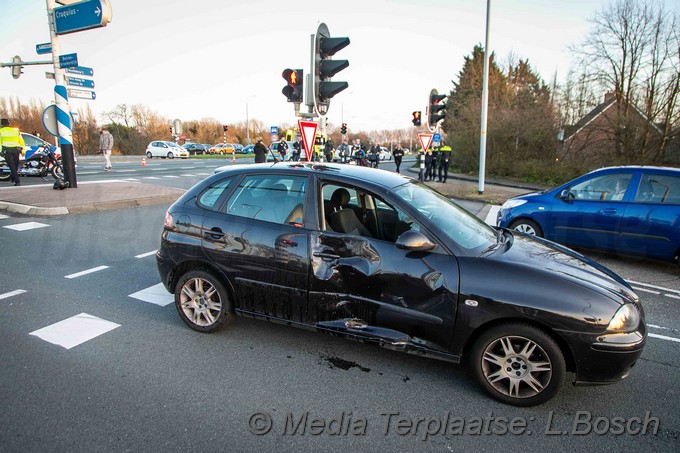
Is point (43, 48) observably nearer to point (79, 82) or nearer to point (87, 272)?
point (79, 82)

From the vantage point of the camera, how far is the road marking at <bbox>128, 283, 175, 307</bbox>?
451 cm

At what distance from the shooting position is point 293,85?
802 centimetres

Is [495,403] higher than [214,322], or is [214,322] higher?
[214,322]

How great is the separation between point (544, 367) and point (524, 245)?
1.08m

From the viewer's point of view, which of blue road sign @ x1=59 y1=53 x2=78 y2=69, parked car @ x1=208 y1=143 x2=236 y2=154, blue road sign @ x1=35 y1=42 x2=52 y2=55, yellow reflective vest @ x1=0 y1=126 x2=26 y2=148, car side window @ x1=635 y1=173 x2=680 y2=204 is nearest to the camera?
car side window @ x1=635 y1=173 x2=680 y2=204

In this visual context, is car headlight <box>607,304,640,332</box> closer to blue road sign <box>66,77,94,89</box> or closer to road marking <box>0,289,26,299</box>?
road marking <box>0,289,26,299</box>

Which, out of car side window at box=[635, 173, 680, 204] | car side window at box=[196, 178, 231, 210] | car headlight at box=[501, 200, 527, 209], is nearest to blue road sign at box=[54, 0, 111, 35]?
car side window at box=[196, 178, 231, 210]

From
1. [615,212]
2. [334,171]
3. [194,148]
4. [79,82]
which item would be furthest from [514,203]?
[194,148]

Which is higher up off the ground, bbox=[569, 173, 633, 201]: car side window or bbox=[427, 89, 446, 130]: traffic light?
bbox=[427, 89, 446, 130]: traffic light

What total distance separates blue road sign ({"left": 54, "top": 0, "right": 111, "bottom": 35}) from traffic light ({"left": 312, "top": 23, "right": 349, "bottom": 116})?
623cm

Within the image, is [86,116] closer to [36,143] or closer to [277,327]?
[36,143]

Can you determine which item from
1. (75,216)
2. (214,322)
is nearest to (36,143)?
(75,216)

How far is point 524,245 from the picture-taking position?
3416 millimetres

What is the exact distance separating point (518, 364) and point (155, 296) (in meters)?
3.98
